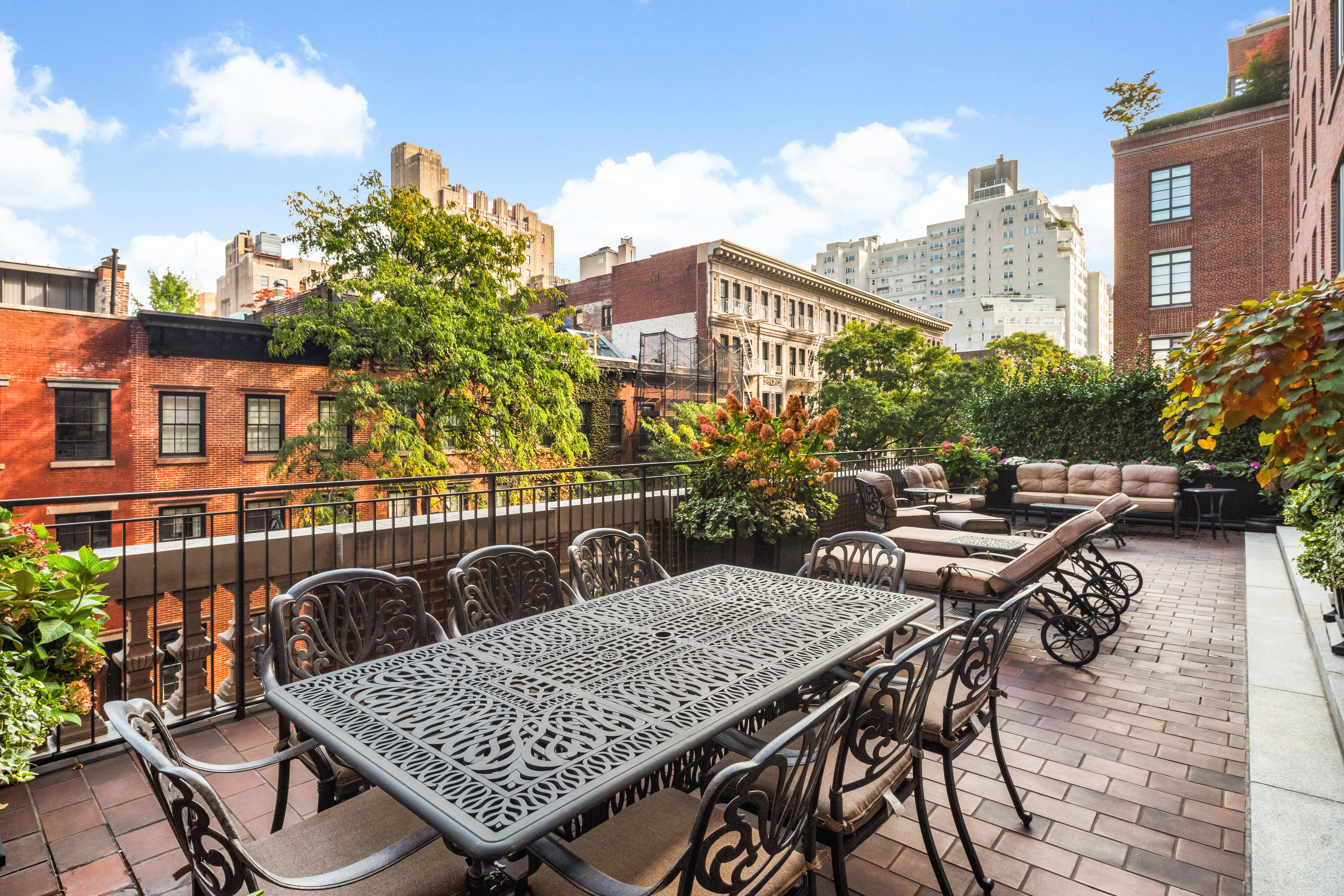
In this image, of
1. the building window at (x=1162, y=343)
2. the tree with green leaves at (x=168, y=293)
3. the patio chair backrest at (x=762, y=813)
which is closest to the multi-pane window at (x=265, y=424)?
the tree with green leaves at (x=168, y=293)

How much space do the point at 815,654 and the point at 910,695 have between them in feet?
1.25

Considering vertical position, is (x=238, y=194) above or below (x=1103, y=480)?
above

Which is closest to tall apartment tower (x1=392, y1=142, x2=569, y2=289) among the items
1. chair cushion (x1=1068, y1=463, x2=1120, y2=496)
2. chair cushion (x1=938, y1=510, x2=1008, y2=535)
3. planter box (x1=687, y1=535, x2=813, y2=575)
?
chair cushion (x1=1068, y1=463, x2=1120, y2=496)

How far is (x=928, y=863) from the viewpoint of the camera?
8.27 ft

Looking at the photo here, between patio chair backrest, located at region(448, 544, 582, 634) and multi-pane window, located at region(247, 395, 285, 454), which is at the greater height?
multi-pane window, located at region(247, 395, 285, 454)

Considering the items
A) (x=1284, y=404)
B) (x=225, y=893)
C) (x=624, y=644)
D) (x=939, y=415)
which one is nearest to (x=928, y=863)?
(x=624, y=644)

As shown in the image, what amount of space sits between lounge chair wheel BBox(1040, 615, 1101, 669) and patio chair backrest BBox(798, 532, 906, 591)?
1.68 metres

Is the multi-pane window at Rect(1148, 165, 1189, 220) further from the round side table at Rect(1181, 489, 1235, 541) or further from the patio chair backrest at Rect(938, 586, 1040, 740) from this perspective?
the patio chair backrest at Rect(938, 586, 1040, 740)

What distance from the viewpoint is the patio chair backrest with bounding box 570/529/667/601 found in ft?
12.3

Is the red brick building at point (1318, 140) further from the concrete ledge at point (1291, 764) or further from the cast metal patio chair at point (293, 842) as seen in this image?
the cast metal patio chair at point (293, 842)

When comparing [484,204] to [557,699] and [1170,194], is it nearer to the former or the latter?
[1170,194]

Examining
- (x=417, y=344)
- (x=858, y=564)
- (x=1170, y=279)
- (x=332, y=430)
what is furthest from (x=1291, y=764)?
(x=1170, y=279)

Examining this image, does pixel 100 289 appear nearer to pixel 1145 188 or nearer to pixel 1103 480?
pixel 1103 480

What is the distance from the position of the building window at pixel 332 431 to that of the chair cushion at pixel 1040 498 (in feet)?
45.8
